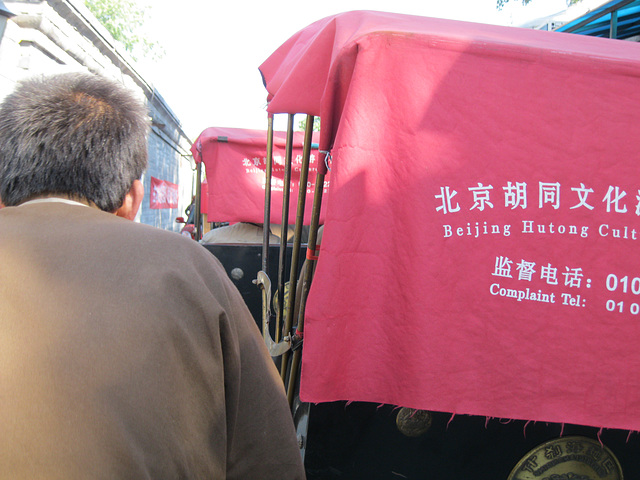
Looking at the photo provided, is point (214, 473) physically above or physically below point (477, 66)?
below

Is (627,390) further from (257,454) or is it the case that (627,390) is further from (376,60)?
(376,60)

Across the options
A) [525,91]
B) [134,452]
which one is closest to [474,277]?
[525,91]

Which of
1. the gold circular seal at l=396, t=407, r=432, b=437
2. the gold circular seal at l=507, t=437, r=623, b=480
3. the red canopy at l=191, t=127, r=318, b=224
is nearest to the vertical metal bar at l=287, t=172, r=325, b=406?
the gold circular seal at l=396, t=407, r=432, b=437

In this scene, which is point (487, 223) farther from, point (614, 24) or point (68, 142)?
point (614, 24)

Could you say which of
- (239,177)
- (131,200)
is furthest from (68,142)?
(239,177)

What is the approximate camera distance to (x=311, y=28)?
179 centimetres

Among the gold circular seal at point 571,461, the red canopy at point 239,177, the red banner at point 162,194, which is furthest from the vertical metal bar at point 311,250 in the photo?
the red banner at point 162,194

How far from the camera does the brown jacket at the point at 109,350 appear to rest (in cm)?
76

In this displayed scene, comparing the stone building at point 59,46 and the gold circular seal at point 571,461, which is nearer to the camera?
the gold circular seal at point 571,461

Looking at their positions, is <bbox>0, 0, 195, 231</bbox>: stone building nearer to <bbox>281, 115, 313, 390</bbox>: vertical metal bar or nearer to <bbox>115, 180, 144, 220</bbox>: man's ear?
<bbox>281, 115, 313, 390</bbox>: vertical metal bar

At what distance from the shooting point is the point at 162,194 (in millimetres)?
9945

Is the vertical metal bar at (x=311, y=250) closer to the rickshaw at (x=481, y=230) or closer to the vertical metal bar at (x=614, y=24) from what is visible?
the rickshaw at (x=481, y=230)

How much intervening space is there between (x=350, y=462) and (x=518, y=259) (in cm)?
98

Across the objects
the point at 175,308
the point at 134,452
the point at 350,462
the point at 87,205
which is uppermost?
the point at 87,205
